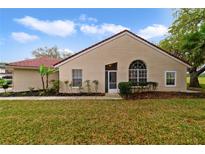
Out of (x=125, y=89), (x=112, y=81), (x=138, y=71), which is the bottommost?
(x=125, y=89)

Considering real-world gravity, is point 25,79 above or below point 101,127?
above

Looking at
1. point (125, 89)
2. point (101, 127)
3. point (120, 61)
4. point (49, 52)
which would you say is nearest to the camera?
point (101, 127)

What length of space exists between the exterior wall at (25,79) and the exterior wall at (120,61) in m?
4.06

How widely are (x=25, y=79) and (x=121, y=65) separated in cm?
936

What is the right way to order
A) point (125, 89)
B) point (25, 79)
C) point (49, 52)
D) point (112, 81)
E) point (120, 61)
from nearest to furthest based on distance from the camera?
1. point (125, 89)
2. point (120, 61)
3. point (112, 81)
4. point (25, 79)
5. point (49, 52)

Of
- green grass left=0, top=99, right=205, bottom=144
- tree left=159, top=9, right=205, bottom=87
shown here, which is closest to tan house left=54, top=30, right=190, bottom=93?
tree left=159, top=9, right=205, bottom=87

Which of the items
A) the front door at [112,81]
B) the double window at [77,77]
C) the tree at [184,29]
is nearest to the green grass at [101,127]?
the double window at [77,77]

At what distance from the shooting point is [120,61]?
1872 cm

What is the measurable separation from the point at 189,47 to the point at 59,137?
13088 millimetres

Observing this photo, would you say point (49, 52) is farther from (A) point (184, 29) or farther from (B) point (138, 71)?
(B) point (138, 71)

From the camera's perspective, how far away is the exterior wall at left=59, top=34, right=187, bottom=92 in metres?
18.5

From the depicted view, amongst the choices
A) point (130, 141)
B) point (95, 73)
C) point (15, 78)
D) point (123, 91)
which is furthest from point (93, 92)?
point (130, 141)

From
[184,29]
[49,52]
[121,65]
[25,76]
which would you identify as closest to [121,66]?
[121,65]

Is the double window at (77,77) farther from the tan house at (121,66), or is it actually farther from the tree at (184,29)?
the tree at (184,29)
